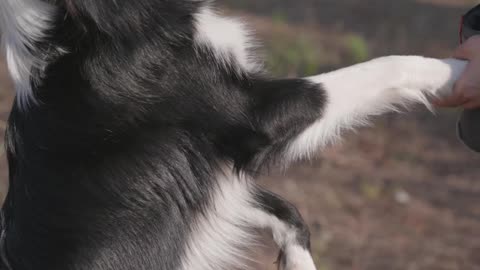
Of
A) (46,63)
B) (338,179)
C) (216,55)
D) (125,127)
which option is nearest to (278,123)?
(216,55)

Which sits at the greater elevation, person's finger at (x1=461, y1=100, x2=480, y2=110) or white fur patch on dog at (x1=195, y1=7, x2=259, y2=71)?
white fur patch on dog at (x1=195, y1=7, x2=259, y2=71)

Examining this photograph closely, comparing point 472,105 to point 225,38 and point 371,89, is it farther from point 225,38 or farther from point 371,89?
point 225,38

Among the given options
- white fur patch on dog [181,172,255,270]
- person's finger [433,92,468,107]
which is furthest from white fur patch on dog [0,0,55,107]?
person's finger [433,92,468,107]

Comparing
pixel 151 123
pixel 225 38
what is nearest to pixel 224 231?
pixel 151 123

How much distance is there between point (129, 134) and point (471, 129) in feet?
3.57

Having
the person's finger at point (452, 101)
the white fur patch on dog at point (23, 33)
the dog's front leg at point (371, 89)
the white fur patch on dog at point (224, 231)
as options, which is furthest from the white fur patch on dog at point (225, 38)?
the person's finger at point (452, 101)

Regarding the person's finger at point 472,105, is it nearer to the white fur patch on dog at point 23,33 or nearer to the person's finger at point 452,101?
the person's finger at point 452,101

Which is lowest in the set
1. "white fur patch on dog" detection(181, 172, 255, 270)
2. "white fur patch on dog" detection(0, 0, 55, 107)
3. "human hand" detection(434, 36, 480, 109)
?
"white fur patch on dog" detection(181, 172, 255, 270)

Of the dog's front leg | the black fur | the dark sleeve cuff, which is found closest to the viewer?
the black fur

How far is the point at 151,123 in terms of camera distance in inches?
105

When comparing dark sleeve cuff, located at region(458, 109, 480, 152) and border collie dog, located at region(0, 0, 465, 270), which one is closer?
border collie dog, located at region(0, 0, 465, 270)

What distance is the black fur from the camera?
2506mm

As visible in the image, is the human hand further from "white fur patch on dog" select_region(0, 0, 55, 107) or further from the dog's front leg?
"white fur patch on dog" select_region(0, 0, 55, 107)

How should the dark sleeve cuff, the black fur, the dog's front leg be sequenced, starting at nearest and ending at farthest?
the black fur, the dark sleeve cuff, the dog's front leg
